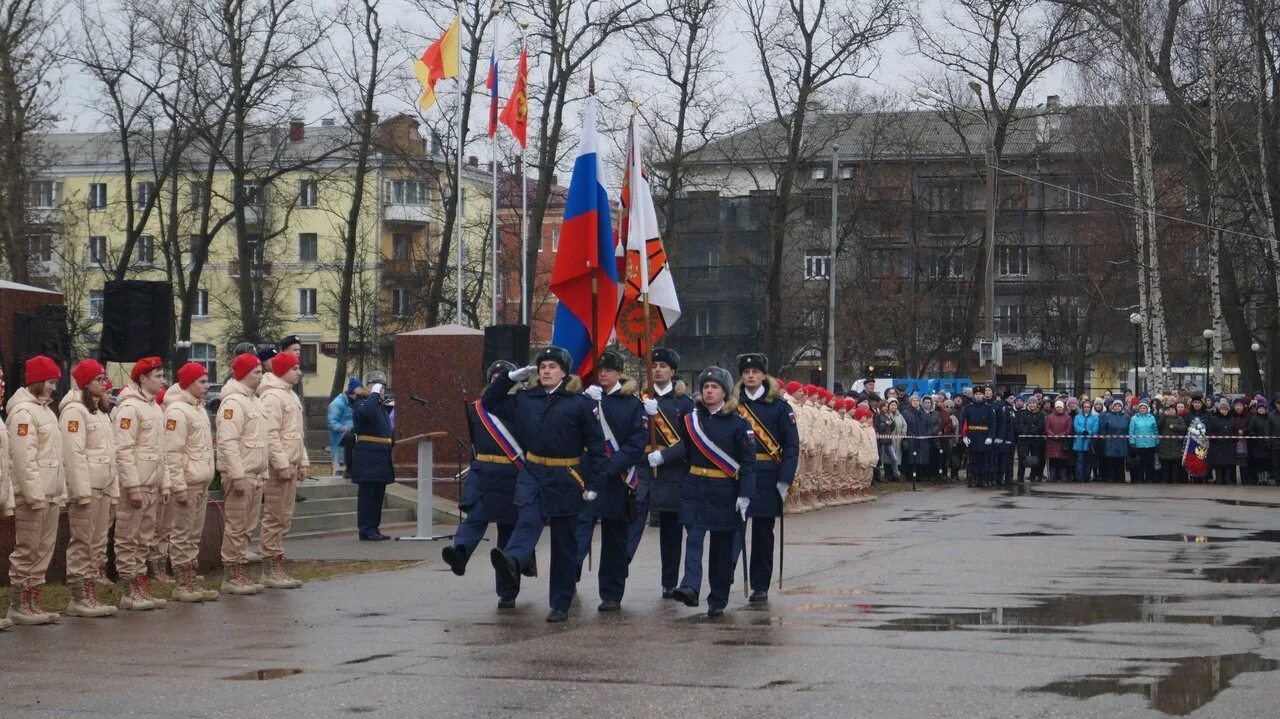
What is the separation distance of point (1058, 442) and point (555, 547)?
2327cm

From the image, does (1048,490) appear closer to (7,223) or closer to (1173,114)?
(1173,114)

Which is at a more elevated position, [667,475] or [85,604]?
[667,475]

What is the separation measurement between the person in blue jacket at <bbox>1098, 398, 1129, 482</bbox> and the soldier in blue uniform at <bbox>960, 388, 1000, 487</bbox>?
2.56 meters

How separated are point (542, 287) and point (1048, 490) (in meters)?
27.1

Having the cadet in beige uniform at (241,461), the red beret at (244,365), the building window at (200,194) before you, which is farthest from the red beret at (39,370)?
the building window at (200,194)

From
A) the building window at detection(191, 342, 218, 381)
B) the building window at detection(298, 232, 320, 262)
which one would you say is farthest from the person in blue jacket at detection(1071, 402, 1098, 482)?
the building window at detection(298, 232, 320, 262)

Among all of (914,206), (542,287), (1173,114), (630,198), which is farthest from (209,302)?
(630,198)

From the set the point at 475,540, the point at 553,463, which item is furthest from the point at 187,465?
the point at 553,463

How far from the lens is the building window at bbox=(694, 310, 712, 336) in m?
66.0

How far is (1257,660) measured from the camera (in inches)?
378

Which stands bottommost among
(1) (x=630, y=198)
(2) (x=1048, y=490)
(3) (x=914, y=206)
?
(2) (x=1048, y=490)

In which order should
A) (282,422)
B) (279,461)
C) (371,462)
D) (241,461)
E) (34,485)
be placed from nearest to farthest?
1. (34,485)
2. (241,461)
3. (279,461)
4. (282,422)
5. (371,462)

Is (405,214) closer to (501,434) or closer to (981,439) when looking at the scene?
(981,439)

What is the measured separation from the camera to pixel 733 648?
34.0ft
